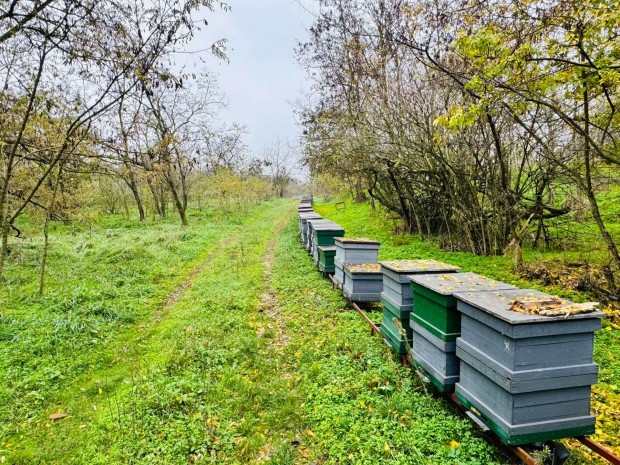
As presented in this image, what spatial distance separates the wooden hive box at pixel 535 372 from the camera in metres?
3.20

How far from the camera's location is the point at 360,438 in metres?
3.96

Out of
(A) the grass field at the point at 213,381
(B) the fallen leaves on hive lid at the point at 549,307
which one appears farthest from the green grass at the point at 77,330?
(B) the fallen leaves on hive lid at the point at 549,307


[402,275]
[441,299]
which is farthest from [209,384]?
[441,299]

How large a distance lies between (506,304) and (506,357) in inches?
22.5

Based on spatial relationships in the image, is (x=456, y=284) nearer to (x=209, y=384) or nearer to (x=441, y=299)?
(x=441, y=299)

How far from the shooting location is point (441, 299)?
4137 millimetres

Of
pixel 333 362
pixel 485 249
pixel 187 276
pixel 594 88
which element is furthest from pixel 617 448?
pixel 187 276

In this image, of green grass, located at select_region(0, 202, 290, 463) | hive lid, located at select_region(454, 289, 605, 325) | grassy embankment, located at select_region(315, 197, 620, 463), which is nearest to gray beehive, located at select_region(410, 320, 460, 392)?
hive lid, located at select_region(454, 289, 605, 325)

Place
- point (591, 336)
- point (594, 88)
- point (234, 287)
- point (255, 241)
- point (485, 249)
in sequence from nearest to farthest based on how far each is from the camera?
point (591, 336) → point (594, 88) → point (234, 287) → point (485, 249) → point (255, 241)

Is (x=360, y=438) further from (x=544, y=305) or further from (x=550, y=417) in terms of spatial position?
(x=544, y=305)

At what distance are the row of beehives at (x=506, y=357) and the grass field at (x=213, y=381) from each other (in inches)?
18.2

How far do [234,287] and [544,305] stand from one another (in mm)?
7952

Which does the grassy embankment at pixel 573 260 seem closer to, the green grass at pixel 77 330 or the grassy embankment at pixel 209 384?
the grassy embankment at pixel 209 384

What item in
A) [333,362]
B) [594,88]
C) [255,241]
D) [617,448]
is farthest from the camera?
[255,241]
